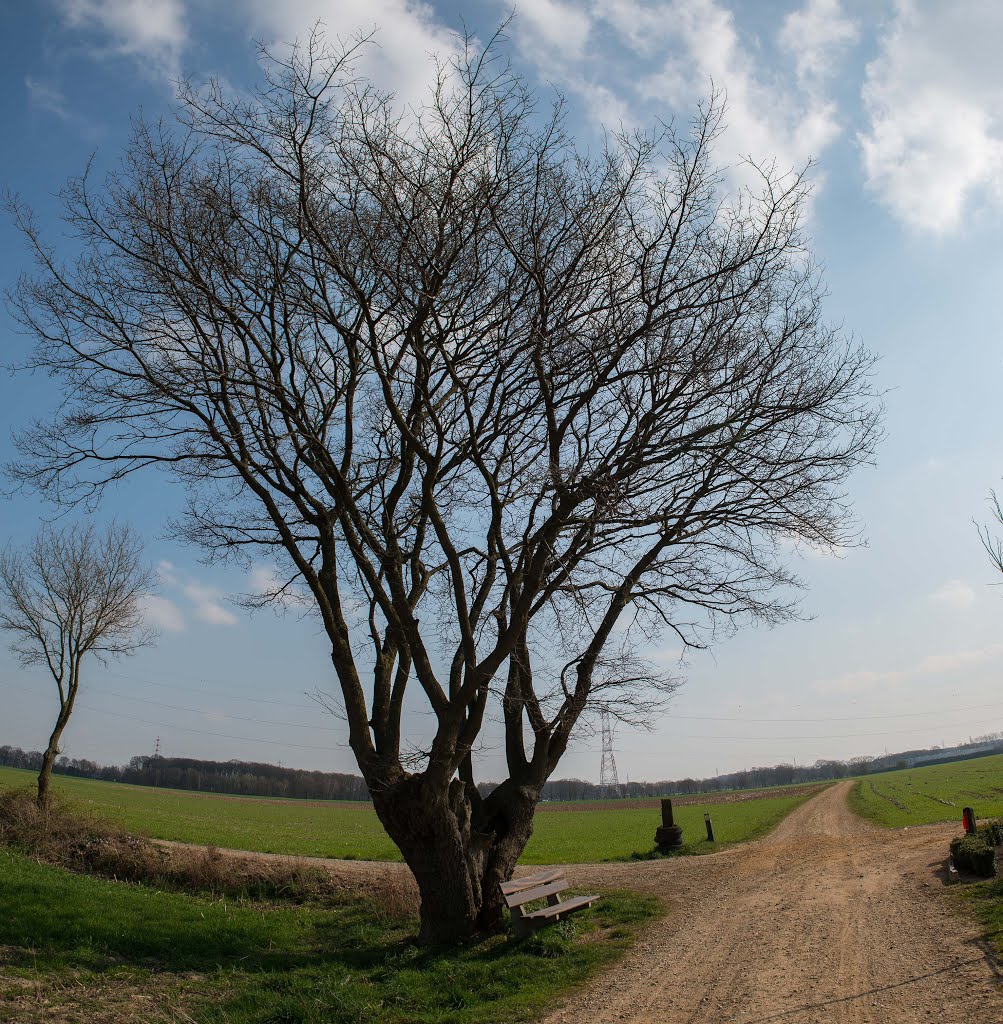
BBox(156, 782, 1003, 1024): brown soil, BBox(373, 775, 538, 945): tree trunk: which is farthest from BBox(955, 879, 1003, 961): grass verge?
BBox(373, 775, 538, 945): tree trunk

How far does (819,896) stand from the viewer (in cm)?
1110

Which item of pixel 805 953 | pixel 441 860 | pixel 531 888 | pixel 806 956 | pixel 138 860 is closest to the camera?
pixel 806 956

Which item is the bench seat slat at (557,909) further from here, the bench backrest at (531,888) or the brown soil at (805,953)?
the brown soil at (805,953)

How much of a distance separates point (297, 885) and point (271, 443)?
9387 mm

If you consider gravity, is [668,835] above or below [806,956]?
below

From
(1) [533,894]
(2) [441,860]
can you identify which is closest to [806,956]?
(1) [533,894]

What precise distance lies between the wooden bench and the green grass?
180 mm

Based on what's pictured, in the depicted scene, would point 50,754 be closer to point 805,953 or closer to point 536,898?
point 536,898

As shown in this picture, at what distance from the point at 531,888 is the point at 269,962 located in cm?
338

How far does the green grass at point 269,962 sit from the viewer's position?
24.3ft

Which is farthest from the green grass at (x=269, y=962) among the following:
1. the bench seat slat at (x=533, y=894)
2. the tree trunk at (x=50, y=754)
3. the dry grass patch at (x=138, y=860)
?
the tree trunk at (x=50, y=754)

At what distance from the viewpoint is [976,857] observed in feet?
36.0

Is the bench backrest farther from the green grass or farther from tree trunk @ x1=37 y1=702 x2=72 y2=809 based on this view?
tree trunk @ x1=37 y1=702 x2=72 y2=809

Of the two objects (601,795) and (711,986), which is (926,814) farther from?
(601,795)
